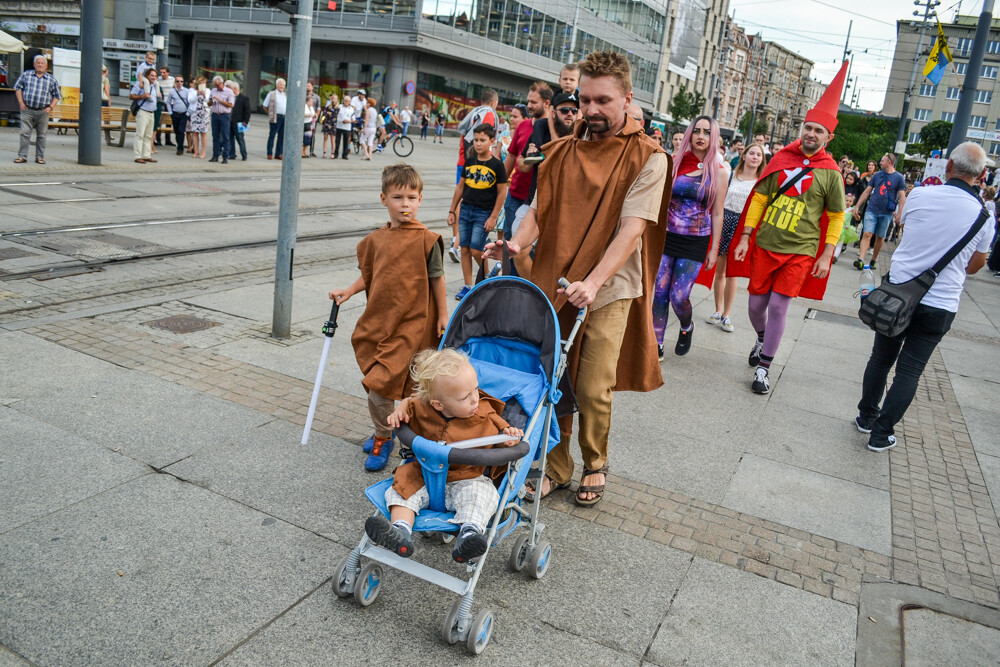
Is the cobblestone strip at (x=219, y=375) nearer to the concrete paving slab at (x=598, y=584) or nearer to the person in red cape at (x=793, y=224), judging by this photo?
the concrete paving slab at (x=598, y=584)

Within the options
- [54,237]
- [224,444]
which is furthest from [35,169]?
[224,444]

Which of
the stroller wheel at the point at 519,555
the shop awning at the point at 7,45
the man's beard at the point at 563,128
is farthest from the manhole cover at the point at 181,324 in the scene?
the shop awning at the point at 7,45

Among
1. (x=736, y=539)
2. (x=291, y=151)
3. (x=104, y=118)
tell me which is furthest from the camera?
(x=104, y=118)

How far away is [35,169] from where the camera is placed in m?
13.7

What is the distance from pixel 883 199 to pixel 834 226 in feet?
29.5

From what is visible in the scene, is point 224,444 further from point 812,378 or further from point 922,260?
point 812,378

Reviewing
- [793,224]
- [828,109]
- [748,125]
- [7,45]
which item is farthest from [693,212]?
[748,125]

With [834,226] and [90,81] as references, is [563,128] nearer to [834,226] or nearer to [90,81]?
[834,226]

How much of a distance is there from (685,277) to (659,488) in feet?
8.53

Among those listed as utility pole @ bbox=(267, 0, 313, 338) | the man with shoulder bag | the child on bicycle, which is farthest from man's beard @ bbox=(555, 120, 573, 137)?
the man with shoulder bag

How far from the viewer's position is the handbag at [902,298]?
16.8 feet

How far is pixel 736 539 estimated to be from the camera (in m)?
4.04

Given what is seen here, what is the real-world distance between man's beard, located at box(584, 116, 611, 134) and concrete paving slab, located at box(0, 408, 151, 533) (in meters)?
2.81

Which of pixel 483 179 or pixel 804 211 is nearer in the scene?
pixel 804 211
